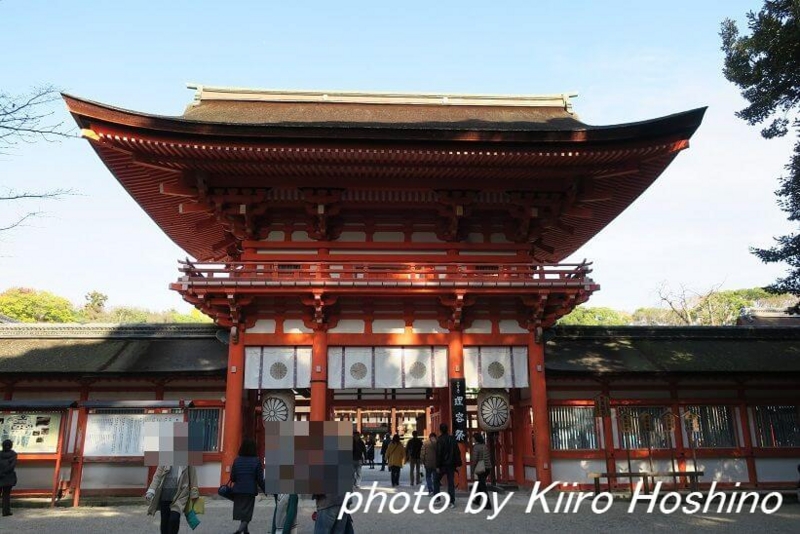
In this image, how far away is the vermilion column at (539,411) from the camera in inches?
538

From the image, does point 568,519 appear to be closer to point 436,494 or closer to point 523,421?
point 436,494

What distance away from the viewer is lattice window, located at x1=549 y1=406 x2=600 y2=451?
14.5m

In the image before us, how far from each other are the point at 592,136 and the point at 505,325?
4.94m

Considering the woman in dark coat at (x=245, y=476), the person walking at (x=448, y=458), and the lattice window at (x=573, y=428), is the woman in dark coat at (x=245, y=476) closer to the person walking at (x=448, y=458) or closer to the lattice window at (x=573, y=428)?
the person walking at (x=448, y=458)

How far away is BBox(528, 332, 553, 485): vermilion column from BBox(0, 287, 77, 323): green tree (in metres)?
62.9

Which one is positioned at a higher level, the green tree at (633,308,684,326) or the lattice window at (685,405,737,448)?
the green tree at (633,308,684,326)

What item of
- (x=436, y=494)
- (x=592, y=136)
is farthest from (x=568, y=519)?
(x=592, y=136)

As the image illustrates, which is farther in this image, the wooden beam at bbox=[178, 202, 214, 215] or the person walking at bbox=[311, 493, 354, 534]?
the wooden beam at bbox=[178, 202, 214, 215]

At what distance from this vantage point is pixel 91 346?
52.1 ft

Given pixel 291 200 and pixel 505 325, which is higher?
pixel 291 200

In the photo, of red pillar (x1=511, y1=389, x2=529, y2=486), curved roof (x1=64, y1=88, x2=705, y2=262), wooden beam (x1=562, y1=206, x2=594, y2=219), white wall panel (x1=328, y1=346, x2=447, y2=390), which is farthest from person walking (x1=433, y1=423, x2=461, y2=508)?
wooden beam (x1=562, y1=206, x2=594, y2=219)

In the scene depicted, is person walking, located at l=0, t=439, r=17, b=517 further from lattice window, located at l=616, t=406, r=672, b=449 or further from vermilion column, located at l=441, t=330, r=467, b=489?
lattice window, located at l=616, t=406, r=672, b=449

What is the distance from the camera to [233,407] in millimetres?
13359

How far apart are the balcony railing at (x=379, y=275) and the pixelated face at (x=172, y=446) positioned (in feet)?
20.8
